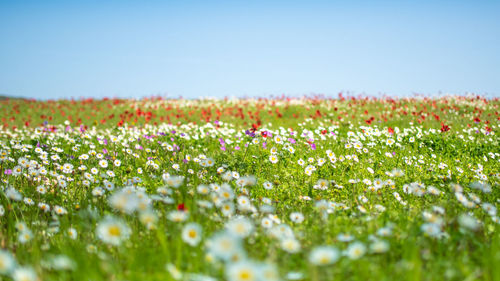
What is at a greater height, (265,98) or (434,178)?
(265,98)

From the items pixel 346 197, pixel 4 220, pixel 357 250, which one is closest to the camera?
pixel 357 250

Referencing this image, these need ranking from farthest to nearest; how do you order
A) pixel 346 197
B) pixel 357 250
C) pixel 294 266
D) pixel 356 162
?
1. pixel 356 162
2. pixel 346 197
3. pixel 294 266
4. pixel 357 250

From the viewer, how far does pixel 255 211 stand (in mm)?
3549

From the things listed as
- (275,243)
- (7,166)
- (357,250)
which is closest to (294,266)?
(275,243)

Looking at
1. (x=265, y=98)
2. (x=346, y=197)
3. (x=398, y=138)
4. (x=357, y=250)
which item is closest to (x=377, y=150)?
(x=398, y=138)

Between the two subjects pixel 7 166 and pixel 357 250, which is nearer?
pixel 357 250

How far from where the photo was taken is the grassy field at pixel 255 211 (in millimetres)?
2299

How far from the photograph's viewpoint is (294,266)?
8.53ft

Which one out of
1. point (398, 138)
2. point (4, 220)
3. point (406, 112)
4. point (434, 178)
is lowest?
point (4, 220)

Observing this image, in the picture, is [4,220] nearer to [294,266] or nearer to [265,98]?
[294,266]

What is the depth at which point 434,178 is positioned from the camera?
6059mm

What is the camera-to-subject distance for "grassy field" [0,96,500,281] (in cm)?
230

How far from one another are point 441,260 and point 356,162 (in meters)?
4.17

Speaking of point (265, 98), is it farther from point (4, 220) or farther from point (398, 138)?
point (4, 220)
